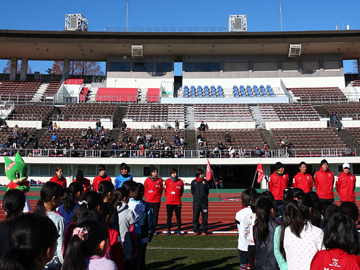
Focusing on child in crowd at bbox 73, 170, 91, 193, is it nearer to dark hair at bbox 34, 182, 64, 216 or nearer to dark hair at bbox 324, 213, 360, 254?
dark hair at bbox 34, 182, 64, 216

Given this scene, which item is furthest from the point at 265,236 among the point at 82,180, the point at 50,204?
the point at 82,180

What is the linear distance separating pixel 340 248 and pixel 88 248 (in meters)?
2.04

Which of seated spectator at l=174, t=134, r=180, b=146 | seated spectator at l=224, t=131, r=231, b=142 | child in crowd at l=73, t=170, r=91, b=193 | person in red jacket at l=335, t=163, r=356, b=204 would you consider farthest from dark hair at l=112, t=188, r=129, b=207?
seated spectator at l=224, t=131, r=231, b=142

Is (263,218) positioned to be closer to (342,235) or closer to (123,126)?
(342,235)

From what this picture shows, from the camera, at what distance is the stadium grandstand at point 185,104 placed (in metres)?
23.7

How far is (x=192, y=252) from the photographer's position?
7.13m

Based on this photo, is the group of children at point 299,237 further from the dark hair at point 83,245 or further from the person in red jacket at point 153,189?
the person in red jacket at point 153,189

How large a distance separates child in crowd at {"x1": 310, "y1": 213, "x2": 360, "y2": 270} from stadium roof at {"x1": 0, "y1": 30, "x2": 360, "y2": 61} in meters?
34.4

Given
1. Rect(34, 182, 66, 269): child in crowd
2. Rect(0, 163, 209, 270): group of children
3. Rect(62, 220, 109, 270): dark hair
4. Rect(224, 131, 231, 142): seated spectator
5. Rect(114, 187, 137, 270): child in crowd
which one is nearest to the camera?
Rect(0, 163, 209, 270): group of children

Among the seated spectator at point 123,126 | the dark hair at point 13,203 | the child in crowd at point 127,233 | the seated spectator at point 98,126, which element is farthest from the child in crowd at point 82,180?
the seated spectator at point 123,126

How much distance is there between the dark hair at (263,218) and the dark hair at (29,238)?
248 centimetres

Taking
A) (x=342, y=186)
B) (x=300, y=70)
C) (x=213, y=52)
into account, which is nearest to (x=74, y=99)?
(x=213, y=52)

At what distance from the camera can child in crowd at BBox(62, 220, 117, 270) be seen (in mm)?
2209

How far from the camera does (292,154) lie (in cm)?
2331
